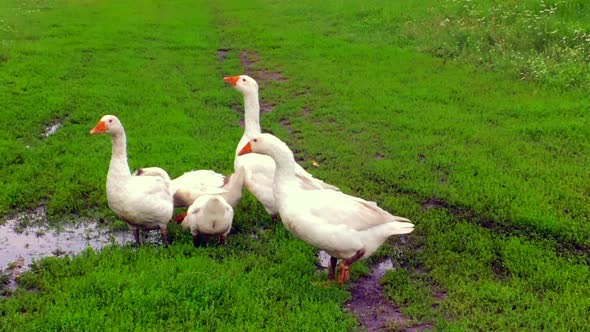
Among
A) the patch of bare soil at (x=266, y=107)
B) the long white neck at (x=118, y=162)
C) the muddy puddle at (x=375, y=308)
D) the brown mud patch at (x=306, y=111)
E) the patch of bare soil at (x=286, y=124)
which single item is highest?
the long white neck at (x=118, y=162)

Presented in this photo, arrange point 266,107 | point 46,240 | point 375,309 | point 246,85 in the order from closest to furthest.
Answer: point 375,309
point 46,240
point 246,85
point 266,107

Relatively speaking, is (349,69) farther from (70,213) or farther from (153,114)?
(70,213)

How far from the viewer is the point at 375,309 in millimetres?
5699

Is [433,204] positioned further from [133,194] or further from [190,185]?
[133,194]

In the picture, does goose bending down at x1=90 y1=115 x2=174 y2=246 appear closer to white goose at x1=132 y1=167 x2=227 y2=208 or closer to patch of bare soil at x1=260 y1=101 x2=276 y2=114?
white goose at x1=132 y1=167 x2=227 y2=208

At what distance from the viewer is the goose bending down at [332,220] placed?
19.0 ft

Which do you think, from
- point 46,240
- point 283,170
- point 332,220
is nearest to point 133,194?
point 46,240

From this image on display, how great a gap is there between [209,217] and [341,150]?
4.13 meters

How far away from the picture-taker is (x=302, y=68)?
1600 centimetres

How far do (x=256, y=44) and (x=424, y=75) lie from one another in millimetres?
6811

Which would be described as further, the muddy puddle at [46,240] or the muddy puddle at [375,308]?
the muddy puddle at [46,240]

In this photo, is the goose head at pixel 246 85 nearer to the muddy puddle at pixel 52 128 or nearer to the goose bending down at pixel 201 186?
the goose bending down at pixel 201 186

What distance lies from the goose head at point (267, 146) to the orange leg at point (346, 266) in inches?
49.7

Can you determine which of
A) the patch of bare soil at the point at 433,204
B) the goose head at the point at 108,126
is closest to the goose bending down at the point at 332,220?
the goose head at the point at 108,126
